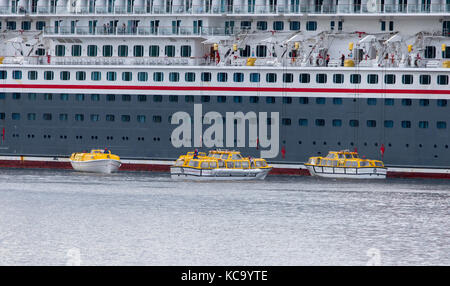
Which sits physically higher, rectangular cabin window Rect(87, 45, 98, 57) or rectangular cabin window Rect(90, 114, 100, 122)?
rectangular cabin window Rect(87, 45, 98, 57)

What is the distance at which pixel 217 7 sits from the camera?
64.2m

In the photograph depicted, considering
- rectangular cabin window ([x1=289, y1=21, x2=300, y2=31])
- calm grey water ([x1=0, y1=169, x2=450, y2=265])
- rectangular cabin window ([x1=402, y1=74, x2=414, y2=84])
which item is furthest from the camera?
rectangular cabin window ([x1=289, y1=21, x2=300, y2=31])

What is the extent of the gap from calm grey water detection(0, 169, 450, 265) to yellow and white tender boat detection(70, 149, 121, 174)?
3.31 meters

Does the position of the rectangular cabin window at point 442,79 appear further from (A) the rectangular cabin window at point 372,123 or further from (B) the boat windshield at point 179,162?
(B) the boat windshield at point 179,162

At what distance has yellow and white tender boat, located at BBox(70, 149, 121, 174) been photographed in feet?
206

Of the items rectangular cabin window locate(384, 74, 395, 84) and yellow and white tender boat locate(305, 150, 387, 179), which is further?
rectangular cabin window locate(384, 74, 395, 84)

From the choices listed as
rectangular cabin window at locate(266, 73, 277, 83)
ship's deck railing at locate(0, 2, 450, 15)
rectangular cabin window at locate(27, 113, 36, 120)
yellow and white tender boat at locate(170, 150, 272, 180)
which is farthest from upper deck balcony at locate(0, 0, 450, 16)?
yellow and white tender boat at locate(170, 150, 272, 180)

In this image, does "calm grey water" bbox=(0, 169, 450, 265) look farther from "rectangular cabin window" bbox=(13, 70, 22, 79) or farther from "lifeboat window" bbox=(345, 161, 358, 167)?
"rectangular cabin window" bbox=(13, 70, 22, 79)

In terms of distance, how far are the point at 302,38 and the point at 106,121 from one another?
13.1 m

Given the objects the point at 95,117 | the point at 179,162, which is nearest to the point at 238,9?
the point at 179,162

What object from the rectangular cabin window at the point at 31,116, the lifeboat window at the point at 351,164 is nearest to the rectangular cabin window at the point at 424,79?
the lifeboat window at the point at 351,164

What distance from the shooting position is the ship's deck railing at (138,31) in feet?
209

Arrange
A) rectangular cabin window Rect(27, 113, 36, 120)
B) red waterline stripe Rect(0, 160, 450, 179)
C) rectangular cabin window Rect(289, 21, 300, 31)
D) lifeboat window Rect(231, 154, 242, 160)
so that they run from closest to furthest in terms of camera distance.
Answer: red waterline stripe Rect(0, 160, 450, 179) → lifeboat window Rect(231, 154, 242, 160) → rectangular cabin window Rect(289, 21, 300, 31) → rectangular cabin window Rect(27, 113, 36, 120)

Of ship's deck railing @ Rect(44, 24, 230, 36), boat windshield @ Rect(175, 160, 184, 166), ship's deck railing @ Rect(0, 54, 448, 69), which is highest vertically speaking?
ship's deck railing @ Rect(44, 24, 230, 36)
